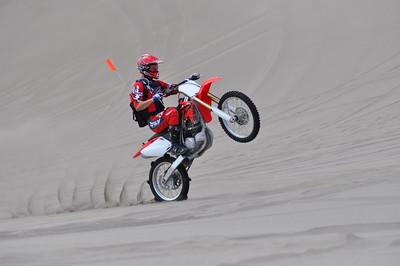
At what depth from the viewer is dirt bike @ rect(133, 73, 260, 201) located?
8.80 m

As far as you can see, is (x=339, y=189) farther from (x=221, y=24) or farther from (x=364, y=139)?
(x=221, y=24)

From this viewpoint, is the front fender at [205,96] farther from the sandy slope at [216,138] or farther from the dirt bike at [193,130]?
the sandy slope at [216,138]

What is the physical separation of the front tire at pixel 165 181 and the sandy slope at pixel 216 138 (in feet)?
0.68

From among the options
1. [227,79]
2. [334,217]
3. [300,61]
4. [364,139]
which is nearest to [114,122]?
[227,79]

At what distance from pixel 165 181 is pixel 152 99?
0.94 m

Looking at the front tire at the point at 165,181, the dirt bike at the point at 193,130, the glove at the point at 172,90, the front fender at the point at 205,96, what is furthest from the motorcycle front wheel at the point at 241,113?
the front tire at the point at 165,181

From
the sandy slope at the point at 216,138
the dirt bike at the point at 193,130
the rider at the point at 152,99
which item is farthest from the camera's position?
the rider at the point at 152,99

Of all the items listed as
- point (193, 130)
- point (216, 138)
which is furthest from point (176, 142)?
point (216, 138)

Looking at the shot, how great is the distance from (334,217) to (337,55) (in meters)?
9.23

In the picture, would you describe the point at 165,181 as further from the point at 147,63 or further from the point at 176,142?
the point at 147,63

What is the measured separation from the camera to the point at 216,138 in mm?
13047

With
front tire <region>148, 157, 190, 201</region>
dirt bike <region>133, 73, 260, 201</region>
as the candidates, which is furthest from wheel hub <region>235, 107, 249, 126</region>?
front tire <region>148, 157, 190, 201</region>

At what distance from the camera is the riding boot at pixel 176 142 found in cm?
917

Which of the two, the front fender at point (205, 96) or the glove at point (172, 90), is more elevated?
the glove at point (172, 90)
